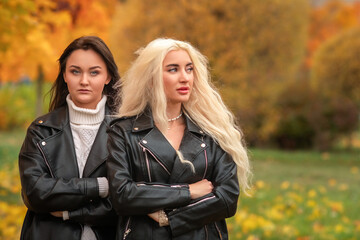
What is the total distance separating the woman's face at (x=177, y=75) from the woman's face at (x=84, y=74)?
0.40 metres

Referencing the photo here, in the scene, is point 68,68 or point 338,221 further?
point 338,221

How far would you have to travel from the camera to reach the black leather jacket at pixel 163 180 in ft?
7.49

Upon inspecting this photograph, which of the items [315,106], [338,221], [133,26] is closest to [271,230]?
[338,221]

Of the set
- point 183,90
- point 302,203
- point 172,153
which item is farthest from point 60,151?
point 302,203

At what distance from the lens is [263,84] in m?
13.8

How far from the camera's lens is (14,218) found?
5.46 m

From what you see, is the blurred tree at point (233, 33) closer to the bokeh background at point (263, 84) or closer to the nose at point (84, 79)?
the bokeh background at point (263, 84)

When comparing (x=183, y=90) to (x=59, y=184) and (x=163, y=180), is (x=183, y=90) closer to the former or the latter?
(x=163, y=180)

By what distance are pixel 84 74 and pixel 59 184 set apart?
58 cm

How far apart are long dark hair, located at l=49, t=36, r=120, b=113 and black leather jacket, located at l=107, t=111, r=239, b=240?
0.33 m

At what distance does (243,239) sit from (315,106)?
34.0ft

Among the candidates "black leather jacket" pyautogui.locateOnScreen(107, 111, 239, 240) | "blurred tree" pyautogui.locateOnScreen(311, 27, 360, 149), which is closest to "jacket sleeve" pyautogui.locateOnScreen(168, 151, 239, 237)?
"black leather jacket" pyautogui.locateOnScreen(107, 111, 239, 240)

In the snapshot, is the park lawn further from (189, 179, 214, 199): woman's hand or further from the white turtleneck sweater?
the white turtleneck sweater

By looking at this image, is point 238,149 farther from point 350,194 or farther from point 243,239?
point 350,194
